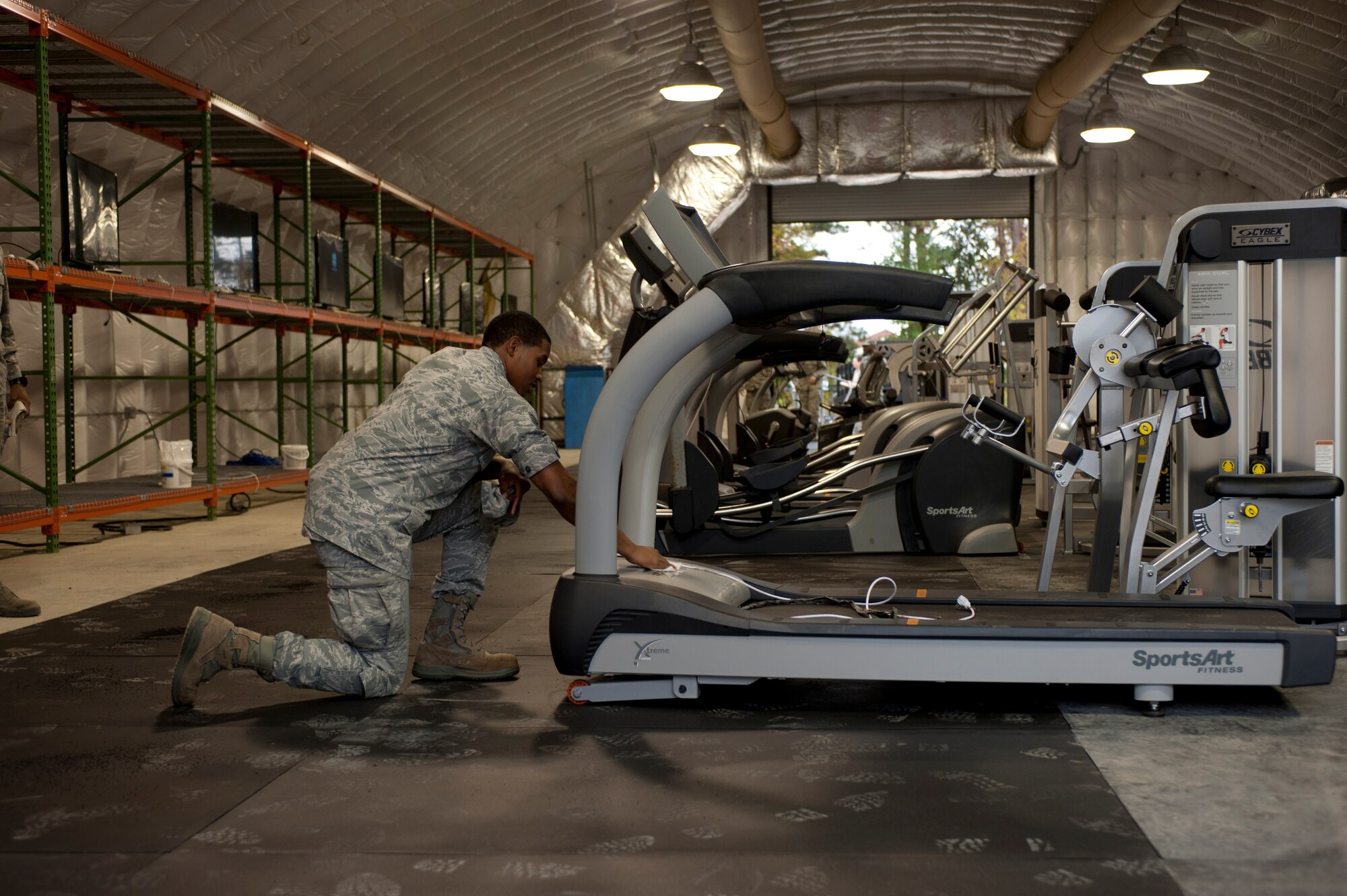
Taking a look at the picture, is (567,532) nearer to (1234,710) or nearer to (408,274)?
(1234,710)

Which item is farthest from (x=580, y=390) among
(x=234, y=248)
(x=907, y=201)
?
(x=234, y=248)

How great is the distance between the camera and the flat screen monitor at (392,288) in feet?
41.2

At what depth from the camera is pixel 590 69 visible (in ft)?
43.4

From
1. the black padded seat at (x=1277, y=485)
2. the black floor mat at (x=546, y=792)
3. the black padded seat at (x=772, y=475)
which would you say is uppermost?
the black padded seat at (x=1277, y=485)

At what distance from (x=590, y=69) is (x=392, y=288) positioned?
11.2 ft

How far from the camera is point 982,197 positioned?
17.2 metres

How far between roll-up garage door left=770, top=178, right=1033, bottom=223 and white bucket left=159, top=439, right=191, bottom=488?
11.4 metres

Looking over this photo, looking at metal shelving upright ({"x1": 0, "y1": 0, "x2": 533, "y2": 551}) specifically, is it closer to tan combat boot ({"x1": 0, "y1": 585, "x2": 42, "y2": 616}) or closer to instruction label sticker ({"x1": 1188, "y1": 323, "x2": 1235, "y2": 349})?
tan combat boot ({"x1": 0, "y1": 585, "x2": 42, "y2": 616})

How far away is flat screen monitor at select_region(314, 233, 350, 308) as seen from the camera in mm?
10484

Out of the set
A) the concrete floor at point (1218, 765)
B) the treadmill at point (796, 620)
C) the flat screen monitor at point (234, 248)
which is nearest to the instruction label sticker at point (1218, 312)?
the treadmill at point (796, 620)

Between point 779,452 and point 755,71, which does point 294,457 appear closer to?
point 779,452

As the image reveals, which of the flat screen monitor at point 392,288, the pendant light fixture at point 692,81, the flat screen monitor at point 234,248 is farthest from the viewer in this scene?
the flat screen monitor at point 392,288

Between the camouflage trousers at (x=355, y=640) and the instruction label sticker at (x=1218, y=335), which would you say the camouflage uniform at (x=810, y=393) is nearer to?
the instruction label sticker at (x=1218, y=335)

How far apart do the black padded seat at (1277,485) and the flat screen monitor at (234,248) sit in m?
7.50
